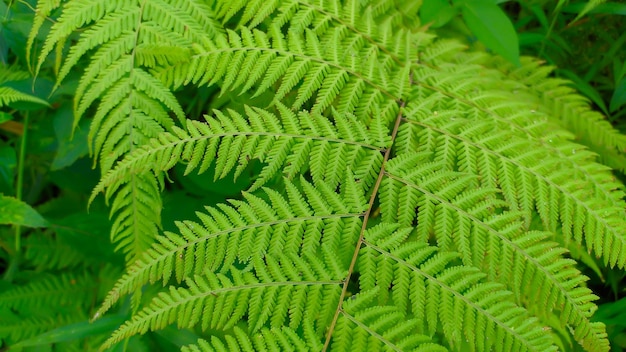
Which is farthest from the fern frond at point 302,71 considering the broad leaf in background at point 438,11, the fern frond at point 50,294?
the fern frond at point 50,294

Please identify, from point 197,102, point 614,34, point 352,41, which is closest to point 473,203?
point 352,41

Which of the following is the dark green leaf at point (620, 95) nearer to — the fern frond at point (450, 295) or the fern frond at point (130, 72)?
the fern frond at point (450, 295)

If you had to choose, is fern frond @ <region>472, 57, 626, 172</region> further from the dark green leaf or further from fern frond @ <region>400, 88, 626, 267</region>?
fern frond @ <region>400, 88, 626, 267</region>

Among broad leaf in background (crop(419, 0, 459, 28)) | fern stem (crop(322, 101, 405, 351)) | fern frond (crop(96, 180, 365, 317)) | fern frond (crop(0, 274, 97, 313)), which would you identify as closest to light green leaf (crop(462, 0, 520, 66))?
broad leaf in background (crop(419, 0, 459, 28))

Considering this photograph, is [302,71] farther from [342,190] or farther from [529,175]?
[529,175]

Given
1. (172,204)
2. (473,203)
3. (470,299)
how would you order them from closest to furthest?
(470,299)
(473,203)
(172,204)

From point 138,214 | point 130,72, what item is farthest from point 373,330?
point 130,72

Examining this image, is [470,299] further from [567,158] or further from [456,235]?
[567,158]
